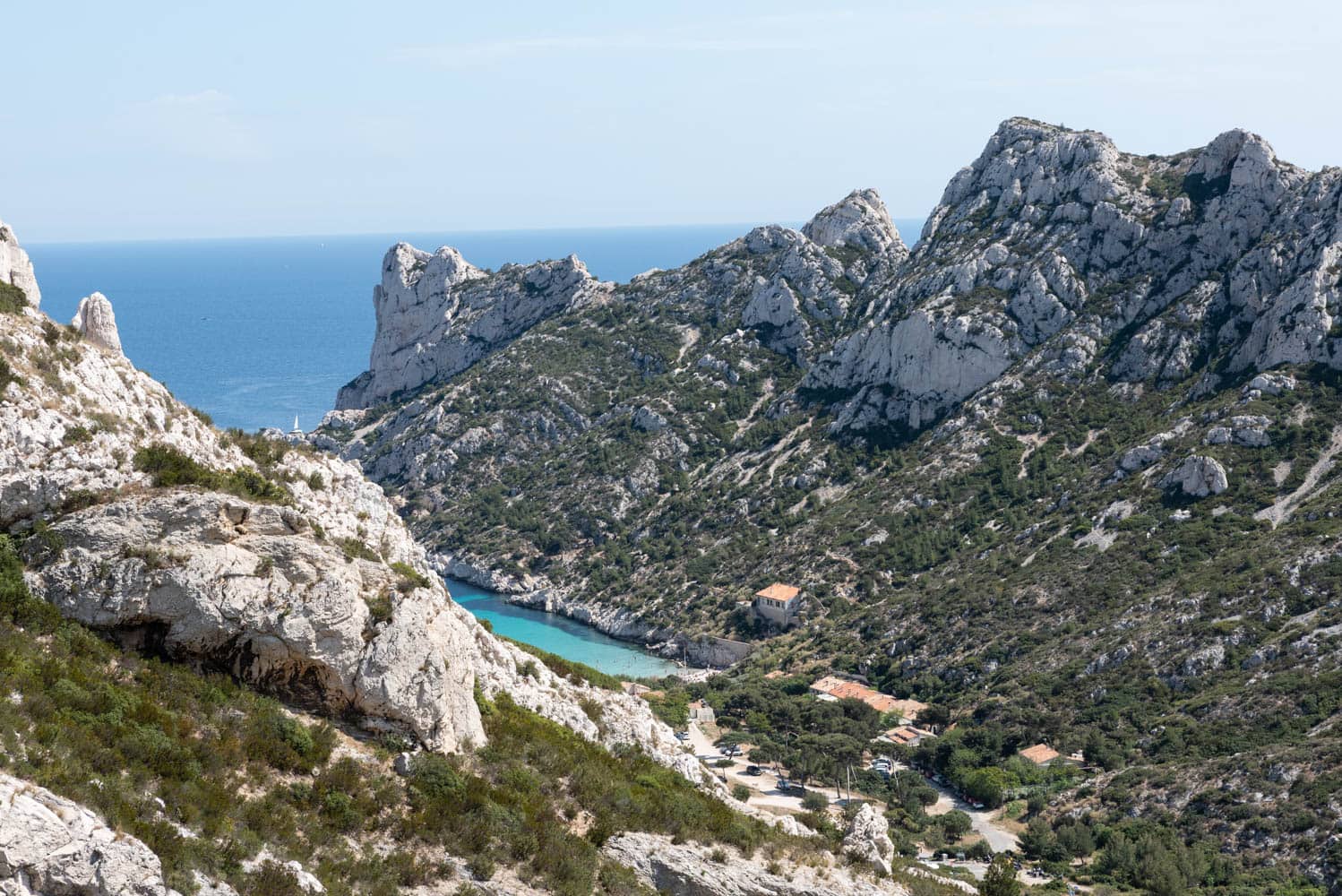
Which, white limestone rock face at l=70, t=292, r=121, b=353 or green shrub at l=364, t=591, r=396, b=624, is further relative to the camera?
white limestone rock face at l=70, t=292, r=121, b=353

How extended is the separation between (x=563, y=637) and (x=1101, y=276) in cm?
5182

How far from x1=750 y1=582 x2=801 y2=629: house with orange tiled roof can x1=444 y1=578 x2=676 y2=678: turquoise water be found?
752cm

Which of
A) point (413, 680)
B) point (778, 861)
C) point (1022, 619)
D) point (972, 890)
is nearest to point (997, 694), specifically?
point (1022, 619)

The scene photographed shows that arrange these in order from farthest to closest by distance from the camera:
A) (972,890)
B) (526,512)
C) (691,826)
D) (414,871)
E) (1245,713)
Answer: (526,512) → (1245,713) → (972,890) → (691,826) → (414,871)

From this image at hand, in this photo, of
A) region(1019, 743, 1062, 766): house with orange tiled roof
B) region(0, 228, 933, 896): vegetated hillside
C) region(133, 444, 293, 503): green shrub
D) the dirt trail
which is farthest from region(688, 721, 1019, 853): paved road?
region(133, 444, 293, 503): green shrub

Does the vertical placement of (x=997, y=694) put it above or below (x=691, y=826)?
below

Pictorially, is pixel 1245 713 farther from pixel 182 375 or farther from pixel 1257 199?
pixel 182 375

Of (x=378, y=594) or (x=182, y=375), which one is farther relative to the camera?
(x=182, y=375)

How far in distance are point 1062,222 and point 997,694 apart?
4854 cm

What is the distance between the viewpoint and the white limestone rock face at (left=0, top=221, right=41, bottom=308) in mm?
27431

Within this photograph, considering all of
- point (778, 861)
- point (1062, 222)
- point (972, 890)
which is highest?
point (1062, 222)

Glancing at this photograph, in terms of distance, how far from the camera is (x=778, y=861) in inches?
906

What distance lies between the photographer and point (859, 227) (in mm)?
126250

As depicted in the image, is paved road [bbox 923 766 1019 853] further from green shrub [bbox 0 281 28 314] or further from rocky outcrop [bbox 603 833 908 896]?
green shrub [bbox 0 281 28 314]
